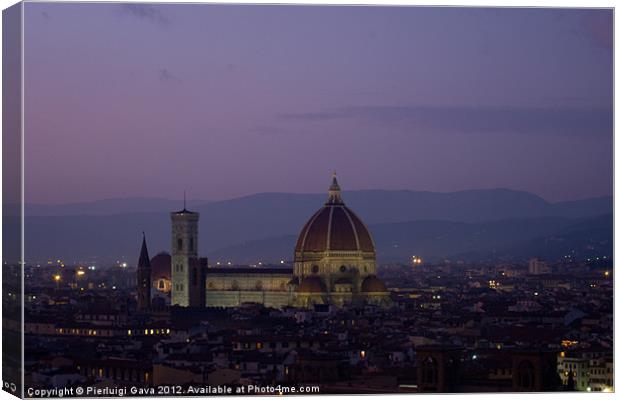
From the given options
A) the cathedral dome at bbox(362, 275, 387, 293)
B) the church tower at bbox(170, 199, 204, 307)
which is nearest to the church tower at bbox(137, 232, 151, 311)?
the church tower at bbox(170, 199, 204, 307)

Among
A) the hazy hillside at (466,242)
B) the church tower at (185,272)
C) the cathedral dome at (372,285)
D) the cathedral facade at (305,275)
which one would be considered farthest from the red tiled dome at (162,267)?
the cathedral dome at (372,285)

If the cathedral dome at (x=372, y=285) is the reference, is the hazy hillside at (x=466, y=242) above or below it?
above

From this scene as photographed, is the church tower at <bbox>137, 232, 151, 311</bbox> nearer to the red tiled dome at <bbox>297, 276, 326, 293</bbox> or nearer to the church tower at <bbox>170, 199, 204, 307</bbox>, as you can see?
the church tower at <bbox>170, 199, 204, 307</bbox>

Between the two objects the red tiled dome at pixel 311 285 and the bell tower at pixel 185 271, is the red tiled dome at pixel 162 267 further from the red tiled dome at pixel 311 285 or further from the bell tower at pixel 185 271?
the red tiled dome at pixel 311 285

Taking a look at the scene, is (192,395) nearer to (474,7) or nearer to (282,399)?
(282,399)

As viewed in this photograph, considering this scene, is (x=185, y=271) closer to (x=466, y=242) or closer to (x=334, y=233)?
(x=334, y=233)

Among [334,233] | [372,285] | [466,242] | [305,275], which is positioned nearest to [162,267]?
[305,275]
